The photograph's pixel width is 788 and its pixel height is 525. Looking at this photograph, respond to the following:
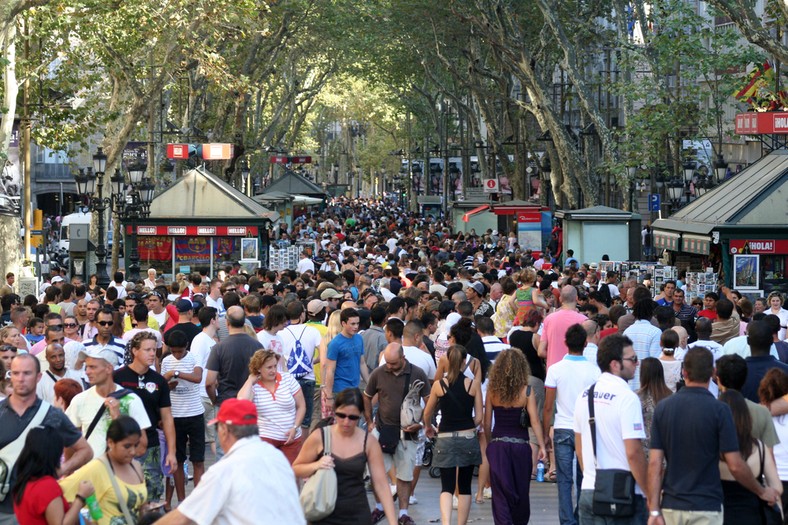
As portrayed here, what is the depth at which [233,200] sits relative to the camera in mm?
29750

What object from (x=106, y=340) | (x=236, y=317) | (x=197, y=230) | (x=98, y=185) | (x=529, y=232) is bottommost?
(x=106, y=340)

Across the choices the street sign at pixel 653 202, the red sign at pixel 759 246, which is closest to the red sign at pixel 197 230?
the red sign at pixel 759 246

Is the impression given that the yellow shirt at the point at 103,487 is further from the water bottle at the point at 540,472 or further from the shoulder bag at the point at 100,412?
the water bottle at the point at 540,472

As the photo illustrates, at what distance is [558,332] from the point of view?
39.6 ft

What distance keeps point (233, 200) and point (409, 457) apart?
19475 mm

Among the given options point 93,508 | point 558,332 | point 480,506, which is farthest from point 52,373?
point 558,332

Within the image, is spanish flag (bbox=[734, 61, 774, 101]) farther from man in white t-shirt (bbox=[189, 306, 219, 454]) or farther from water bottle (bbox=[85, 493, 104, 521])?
water bottle (bbox=[85, 493, 104, 521])

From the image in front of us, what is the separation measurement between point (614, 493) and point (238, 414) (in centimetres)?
265

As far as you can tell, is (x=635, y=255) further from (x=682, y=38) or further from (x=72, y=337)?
(x=72, y=337)

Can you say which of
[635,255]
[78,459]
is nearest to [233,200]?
[635,255]

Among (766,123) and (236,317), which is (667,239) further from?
(236,317)

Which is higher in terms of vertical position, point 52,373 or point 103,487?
point 52,373

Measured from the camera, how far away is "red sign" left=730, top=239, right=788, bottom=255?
2242cm

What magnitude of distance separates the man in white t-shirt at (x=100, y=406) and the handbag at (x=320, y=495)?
51.8 inches
